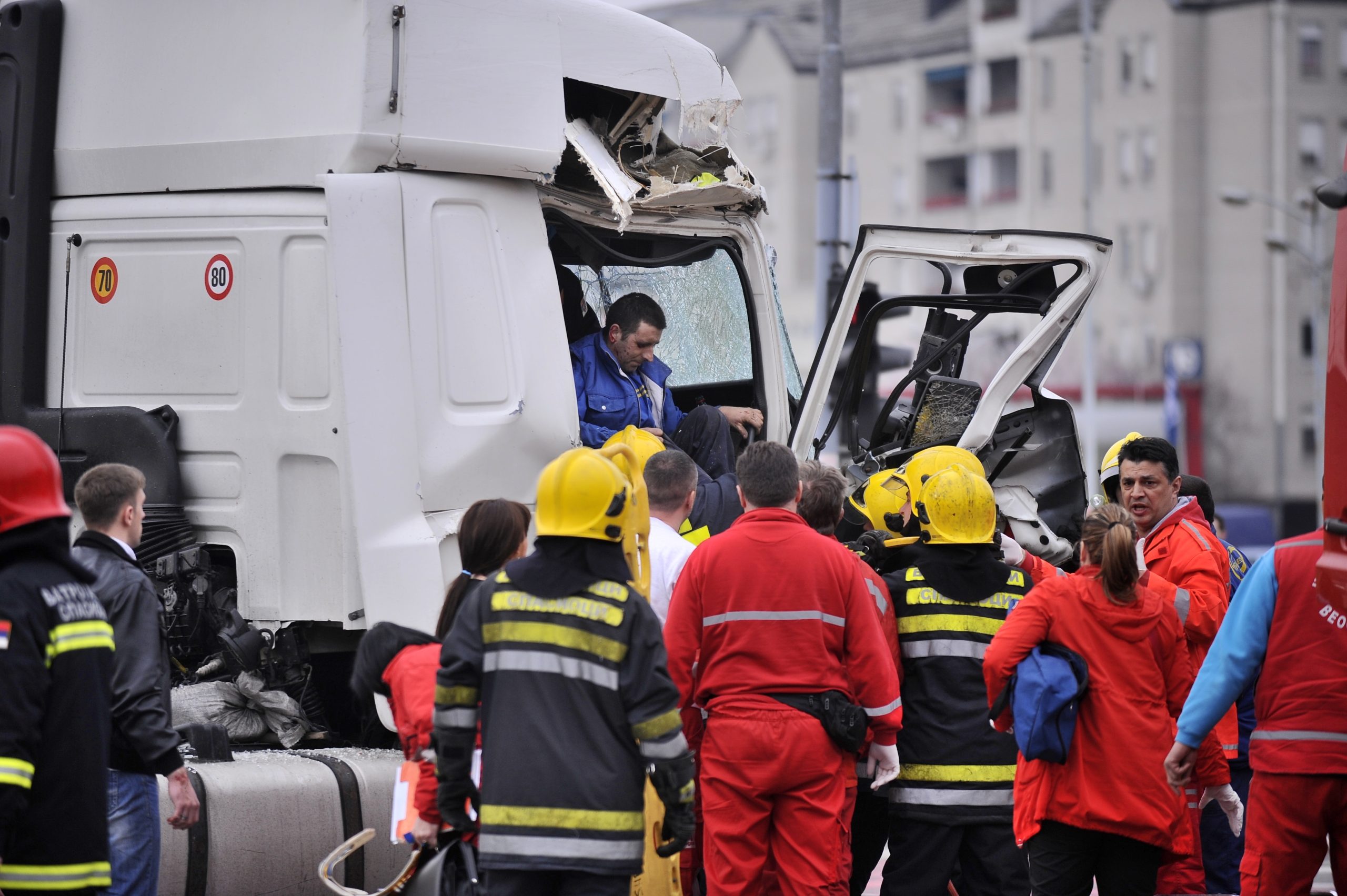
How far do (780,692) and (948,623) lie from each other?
759 mm

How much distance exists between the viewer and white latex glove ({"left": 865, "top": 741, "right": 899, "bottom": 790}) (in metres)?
5.08

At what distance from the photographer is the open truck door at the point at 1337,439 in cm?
404

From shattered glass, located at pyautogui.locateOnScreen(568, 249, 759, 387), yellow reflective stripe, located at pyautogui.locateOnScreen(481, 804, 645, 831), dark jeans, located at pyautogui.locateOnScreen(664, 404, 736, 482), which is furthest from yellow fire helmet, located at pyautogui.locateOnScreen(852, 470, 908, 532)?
yellow reflective stripe, located at pyautogui.locateOnScreen(481, 804, 645, 831)

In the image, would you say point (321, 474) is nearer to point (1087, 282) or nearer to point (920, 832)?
point (920, 832)

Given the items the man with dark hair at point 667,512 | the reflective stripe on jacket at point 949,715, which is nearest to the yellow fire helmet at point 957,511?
the reflective stripe on jacket at point 949,715

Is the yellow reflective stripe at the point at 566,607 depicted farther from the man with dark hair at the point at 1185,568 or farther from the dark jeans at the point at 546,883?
the man with dark hair at the point at 1185,568

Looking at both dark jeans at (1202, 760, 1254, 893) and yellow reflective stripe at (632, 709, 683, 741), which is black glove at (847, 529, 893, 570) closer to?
dark jeans at (1202, 760, 1254, 893)

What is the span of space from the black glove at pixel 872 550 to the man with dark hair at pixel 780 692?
0.75m

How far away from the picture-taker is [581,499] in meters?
4.11

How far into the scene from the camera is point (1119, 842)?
15.7 ft

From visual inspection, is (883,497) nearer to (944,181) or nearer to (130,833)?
(130,833)

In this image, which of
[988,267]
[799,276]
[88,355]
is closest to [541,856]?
[88,355]

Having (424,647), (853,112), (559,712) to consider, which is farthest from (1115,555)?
(853,112)

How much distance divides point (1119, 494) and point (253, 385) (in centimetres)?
334
